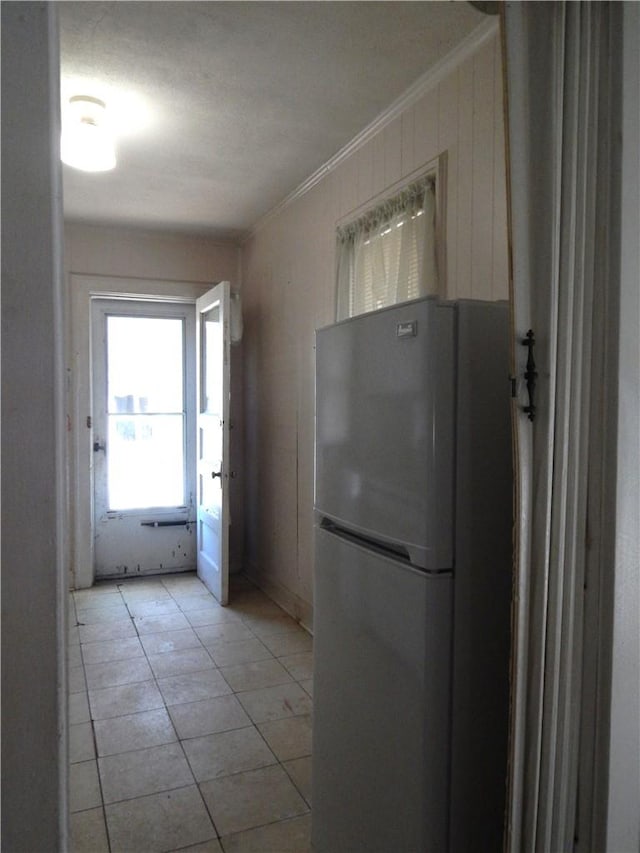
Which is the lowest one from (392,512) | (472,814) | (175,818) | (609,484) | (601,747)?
(175,818)

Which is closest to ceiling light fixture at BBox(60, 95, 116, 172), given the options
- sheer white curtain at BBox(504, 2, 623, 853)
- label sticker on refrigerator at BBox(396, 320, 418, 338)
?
label sticker on refrigerator at BBox(396, 320, 418, 338)

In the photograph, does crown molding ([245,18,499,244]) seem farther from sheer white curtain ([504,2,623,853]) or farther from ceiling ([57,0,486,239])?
sheer white curtain ([504,2,623,853])

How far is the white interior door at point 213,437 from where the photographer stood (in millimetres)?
3969

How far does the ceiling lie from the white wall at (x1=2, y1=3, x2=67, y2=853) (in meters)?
1.36

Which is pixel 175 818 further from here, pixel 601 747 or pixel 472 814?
pixel 601 747

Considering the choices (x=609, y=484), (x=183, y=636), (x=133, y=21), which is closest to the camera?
(x=609, y=484)

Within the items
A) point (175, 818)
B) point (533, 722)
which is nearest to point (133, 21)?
point (533, 722)

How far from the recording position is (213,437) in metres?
4.20

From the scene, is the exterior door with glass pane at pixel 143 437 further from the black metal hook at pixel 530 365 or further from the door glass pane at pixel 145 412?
the black metal hook at pixel 530 365

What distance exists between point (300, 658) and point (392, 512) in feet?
6.92

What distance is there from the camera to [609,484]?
1.04 meters

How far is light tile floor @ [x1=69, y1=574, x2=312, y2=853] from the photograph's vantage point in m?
1.94

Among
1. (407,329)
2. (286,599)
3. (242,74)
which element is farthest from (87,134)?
(286,599)

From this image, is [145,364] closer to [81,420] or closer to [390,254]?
[81,420]
